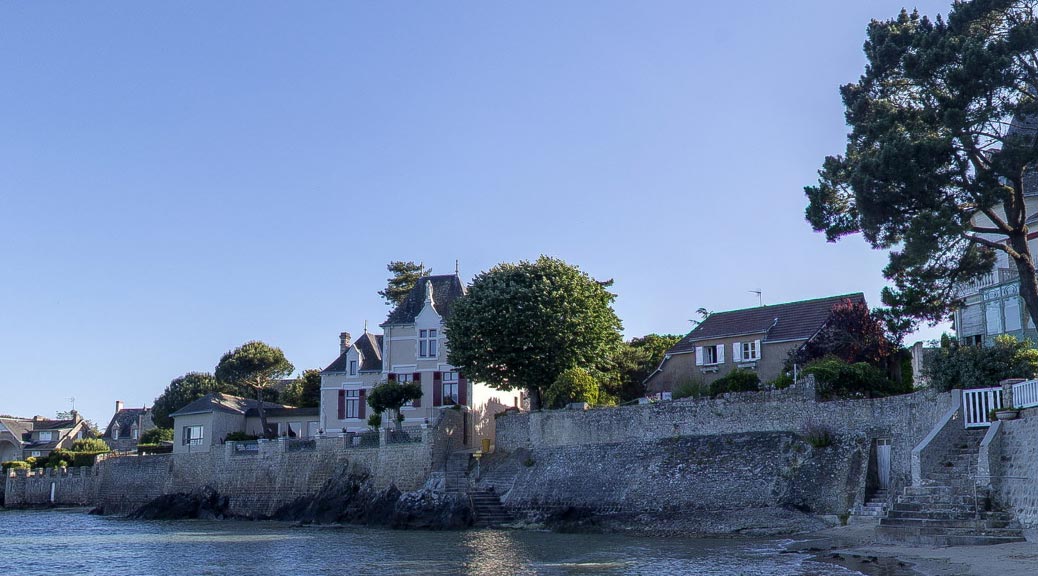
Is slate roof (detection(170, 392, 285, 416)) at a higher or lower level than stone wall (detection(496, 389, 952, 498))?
higher

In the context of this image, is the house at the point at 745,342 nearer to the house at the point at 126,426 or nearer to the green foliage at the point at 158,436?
the green foliage at the point at 158,436

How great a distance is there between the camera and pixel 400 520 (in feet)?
137

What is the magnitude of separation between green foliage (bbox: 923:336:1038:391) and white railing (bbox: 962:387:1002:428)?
72cm

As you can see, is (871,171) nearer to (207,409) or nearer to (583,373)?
(583,373)

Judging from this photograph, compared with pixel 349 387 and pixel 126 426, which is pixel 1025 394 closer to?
pixel 349 387

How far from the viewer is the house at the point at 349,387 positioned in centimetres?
5497

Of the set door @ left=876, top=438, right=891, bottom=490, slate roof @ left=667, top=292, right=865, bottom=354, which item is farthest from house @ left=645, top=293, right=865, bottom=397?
door @ left=876, top=438, right=891, bottom=490

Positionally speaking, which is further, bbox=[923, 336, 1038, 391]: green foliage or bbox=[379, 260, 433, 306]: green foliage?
bbox=[379, 260, 433, 306]: green foliage

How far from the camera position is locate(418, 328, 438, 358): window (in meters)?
52.7

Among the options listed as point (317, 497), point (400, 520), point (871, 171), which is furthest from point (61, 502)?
point (871, 171)

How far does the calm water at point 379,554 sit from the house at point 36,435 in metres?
55.5

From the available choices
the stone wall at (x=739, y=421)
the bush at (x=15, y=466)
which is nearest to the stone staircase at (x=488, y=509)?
the stone wall at (x=739, y=421)

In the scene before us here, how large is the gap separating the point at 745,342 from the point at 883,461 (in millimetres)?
15172

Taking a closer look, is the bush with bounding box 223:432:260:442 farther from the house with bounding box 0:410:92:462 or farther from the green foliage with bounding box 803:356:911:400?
the house with bounding box 0:410:92:462
